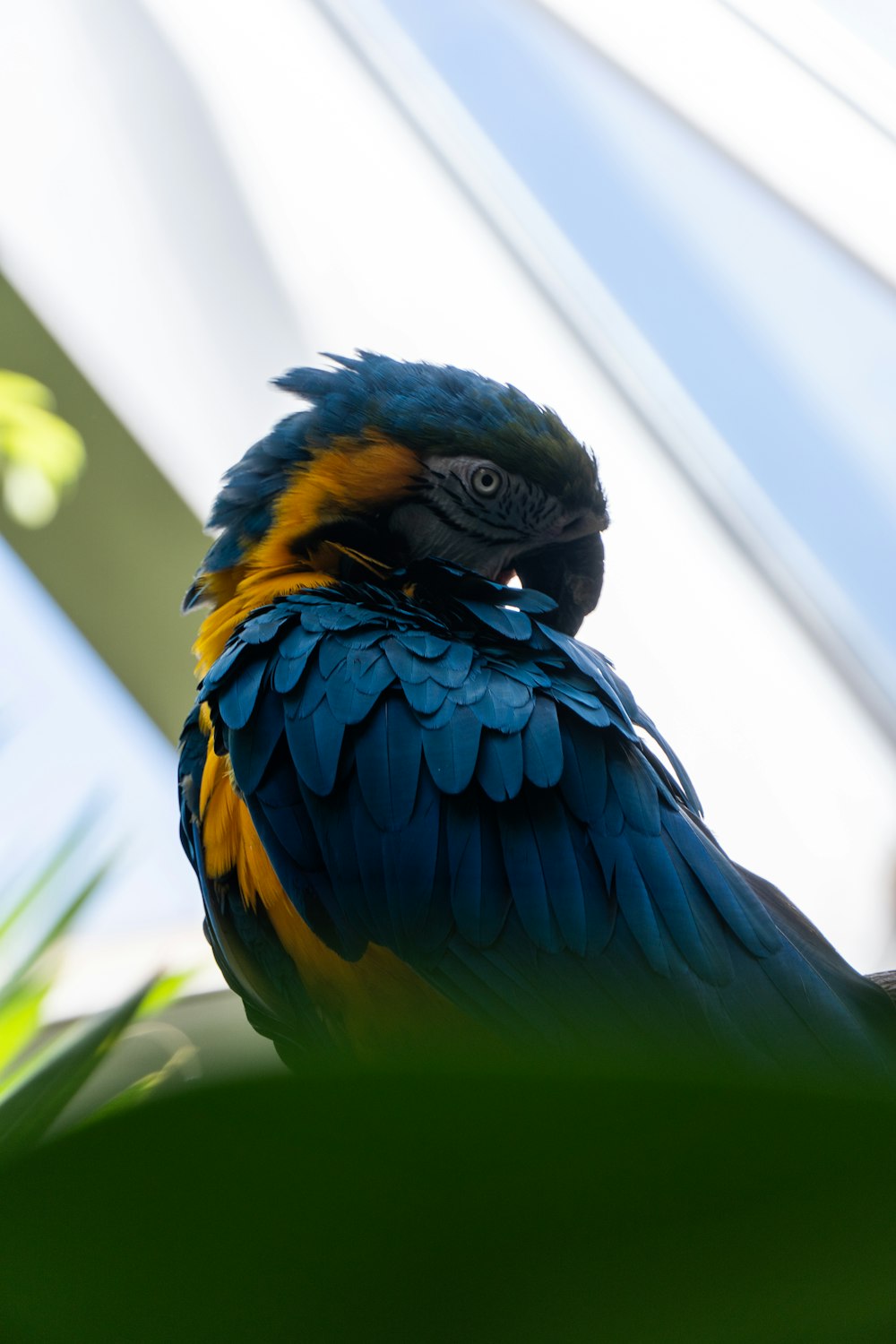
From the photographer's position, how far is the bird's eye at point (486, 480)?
2.31ft

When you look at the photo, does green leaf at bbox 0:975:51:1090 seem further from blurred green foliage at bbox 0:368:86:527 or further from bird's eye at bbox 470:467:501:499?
blurred green foliage at bbox 0:368:86:527

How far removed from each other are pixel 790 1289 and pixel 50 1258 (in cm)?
6

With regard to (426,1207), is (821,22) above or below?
above

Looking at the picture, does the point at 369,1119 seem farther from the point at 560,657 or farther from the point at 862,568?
the point at 862,568

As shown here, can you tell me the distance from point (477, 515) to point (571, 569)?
0.34ft

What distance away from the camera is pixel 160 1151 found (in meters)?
0.08

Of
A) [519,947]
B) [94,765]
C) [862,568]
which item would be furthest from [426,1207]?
[862,568]

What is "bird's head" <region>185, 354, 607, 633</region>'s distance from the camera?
0.69 meters

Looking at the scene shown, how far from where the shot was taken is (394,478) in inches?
27.4

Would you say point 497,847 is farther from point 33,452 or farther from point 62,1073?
point 33,452

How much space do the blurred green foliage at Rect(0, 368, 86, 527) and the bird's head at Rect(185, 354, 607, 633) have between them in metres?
0.69

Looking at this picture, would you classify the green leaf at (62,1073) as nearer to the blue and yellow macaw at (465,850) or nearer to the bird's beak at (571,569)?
the blue and yellow macaw at (465,850)

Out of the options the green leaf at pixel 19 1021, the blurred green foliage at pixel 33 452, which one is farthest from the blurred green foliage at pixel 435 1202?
the blurred green foliage at pixel 33 452

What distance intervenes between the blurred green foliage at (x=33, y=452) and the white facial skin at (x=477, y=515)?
79cm
